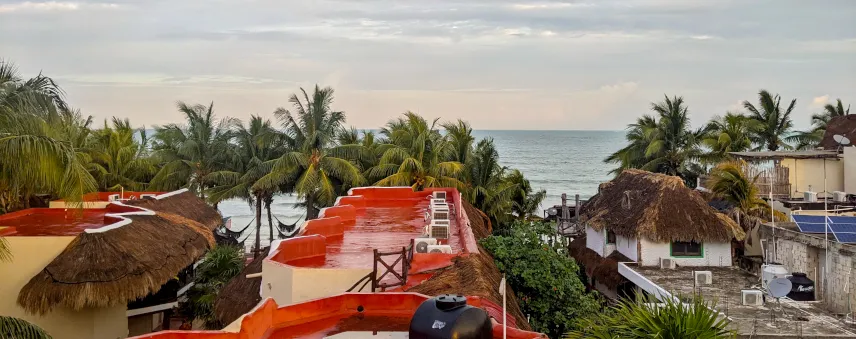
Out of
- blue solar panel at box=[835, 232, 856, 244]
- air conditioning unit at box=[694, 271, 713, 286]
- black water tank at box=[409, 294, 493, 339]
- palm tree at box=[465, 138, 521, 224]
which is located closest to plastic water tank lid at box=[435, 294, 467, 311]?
black water tank at box=[409, 294, 493, 339]

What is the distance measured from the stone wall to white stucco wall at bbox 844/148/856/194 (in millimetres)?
10132

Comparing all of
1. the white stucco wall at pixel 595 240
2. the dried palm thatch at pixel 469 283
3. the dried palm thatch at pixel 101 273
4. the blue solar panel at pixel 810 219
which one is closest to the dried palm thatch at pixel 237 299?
A: the dried palm thatch at pixel 101 273

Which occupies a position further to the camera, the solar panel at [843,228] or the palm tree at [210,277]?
the palm tree at [210,277]

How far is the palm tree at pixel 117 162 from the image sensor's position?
34816 mm

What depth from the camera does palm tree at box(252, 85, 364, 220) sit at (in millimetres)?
29984

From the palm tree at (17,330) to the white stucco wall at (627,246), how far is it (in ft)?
58.3

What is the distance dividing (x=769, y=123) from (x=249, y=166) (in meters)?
26.7

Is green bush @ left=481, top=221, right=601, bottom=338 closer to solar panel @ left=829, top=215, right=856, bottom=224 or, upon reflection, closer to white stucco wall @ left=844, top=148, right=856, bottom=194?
solar panel @ left=829, top=215, right=856, bottom=224

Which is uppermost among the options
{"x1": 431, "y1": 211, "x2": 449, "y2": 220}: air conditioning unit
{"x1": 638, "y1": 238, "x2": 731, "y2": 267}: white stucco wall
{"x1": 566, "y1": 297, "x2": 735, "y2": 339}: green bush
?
{"x1": 431, "y1": 211, "x2": 449, "y2": 220}: air conditioning unit

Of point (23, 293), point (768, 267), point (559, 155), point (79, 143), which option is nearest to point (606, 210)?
point (768, 267)

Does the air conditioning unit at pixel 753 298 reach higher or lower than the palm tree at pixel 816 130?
lower

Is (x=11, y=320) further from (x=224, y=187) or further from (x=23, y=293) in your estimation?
(x=224, y=187)

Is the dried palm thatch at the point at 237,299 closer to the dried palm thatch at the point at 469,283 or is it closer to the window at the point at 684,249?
the dried palm thatch at the point at 469,283

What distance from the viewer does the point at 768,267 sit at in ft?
61.1
